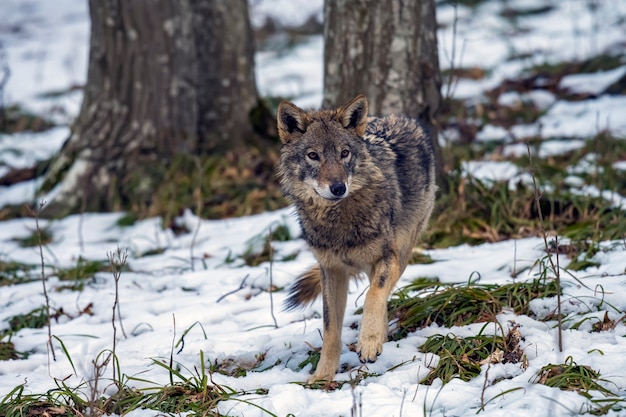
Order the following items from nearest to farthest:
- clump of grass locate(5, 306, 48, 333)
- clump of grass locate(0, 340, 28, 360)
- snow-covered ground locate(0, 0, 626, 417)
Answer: snow-covered ground locate(0, 0, 626, 417)
clump of grass locate(0, 340, 28, 360)
clump of grass locate(5, 306, 48, 333)

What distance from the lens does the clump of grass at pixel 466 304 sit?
4.61 meters

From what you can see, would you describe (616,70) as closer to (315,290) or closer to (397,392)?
(315,290)

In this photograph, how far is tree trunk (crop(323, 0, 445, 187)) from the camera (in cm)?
656

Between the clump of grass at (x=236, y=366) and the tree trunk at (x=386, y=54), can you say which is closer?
the clump of grass at (x=236, y=366)

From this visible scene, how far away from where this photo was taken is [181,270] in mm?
6809

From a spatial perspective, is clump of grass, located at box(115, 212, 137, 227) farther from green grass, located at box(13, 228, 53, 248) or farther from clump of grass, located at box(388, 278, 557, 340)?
clump of grass, located at box(388, 278, 557, 340)

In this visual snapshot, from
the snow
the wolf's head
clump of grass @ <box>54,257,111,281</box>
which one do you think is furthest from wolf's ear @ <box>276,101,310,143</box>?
the snow

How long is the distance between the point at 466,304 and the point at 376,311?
75 centimetres

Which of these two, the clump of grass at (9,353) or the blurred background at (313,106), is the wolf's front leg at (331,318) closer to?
the blurred background at (313,106)

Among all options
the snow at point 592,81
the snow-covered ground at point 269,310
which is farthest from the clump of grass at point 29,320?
the snow at point 592,81

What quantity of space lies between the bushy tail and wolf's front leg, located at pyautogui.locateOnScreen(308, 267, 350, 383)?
34cm

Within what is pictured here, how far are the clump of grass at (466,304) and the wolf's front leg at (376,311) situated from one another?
0.25 m

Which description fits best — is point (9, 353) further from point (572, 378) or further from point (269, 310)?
point (572, 378)

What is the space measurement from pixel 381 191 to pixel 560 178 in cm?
352
